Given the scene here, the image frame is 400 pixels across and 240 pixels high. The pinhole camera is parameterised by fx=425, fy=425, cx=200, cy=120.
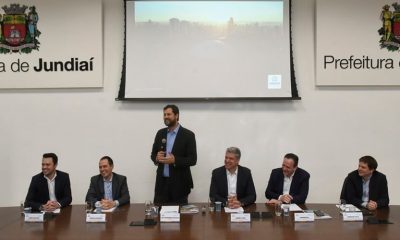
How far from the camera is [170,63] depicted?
5.09 m

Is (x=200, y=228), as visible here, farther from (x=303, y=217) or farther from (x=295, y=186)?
(x=295, y=186)

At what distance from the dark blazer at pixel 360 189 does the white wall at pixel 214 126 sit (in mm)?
1027

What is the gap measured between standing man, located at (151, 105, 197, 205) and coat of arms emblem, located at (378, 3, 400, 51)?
2.62 meters

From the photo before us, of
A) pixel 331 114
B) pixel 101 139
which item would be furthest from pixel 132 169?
pixel 331 114

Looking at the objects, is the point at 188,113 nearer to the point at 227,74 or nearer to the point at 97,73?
the point at 227,74

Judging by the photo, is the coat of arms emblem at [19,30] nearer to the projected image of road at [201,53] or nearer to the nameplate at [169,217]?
the projected image of road at [201,53]

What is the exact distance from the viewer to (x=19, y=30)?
5.09 meters

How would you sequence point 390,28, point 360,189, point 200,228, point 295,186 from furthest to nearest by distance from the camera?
1. point 390,28
2. point 295,186
3. point 360,189
4. point 200,228

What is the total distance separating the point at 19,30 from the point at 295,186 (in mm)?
3663

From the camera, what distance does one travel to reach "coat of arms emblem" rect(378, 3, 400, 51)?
507cm

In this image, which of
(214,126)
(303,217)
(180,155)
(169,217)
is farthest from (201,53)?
(303,217)

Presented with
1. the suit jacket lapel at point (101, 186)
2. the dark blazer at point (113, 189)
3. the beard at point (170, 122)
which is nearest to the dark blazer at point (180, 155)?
the beard at point (170, 122)

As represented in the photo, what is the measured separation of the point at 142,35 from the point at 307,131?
91.0 inches

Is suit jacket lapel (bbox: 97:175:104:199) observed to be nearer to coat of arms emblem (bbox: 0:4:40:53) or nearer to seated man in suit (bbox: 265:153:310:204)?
seated man in suit (bbox: 265:153:310:204)
